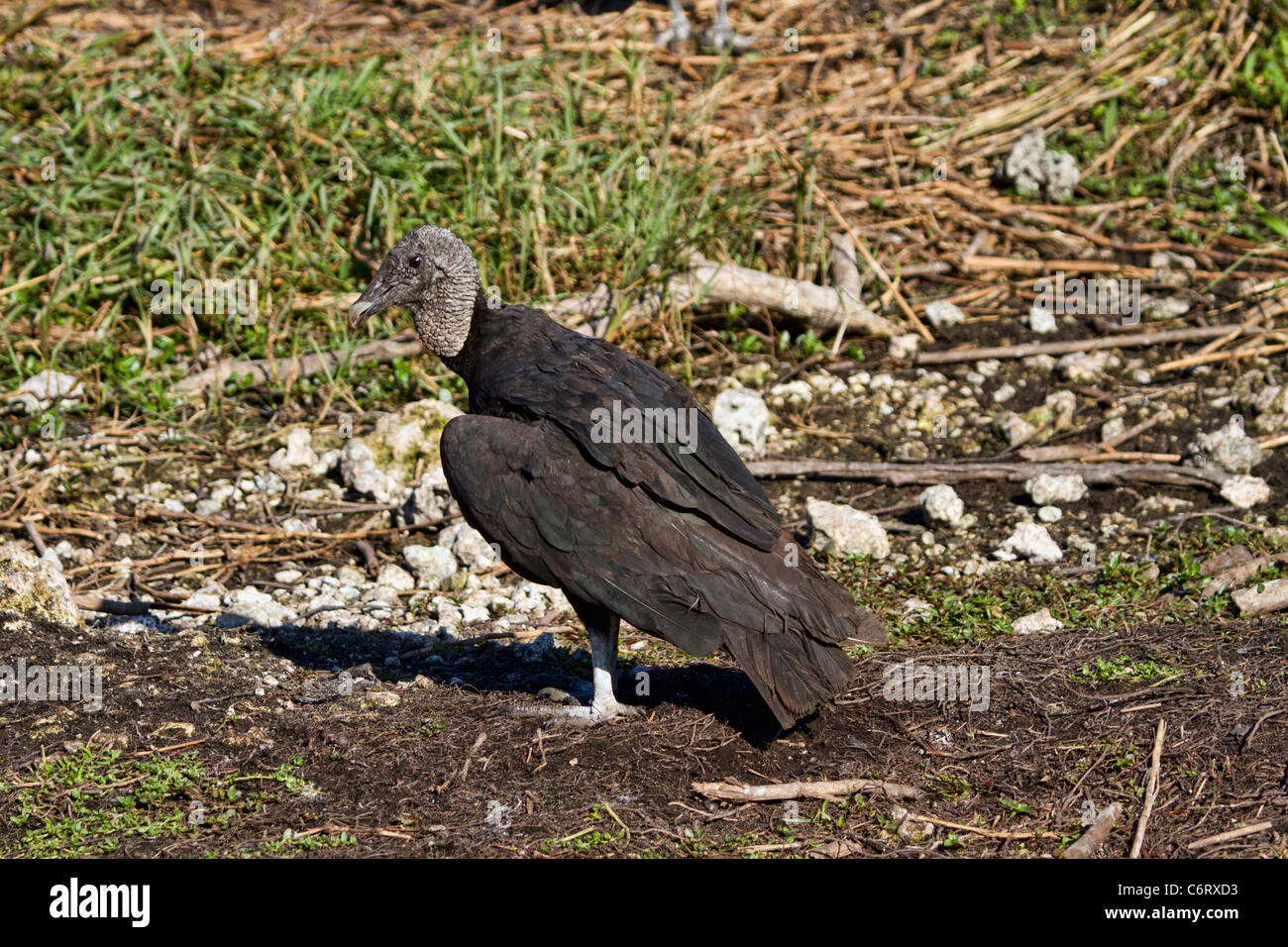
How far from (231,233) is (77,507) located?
1.92 meters

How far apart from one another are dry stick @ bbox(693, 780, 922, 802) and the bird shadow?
1.01 ft

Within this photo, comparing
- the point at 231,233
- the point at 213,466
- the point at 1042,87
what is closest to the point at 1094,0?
the point at 1042,87

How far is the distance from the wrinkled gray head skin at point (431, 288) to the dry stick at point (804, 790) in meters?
2.05

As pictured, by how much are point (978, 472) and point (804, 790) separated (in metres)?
2.90

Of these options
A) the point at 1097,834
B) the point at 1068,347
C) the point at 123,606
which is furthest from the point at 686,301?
the point at 1097,834

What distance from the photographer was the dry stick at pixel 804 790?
4.03 metres

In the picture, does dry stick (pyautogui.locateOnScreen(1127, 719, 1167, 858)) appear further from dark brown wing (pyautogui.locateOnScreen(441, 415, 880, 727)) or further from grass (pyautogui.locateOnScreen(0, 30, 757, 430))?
grass (pyautogui.locateOnScreen(0, 30, 757, 430))

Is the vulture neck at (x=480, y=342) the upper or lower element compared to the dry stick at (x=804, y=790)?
upper

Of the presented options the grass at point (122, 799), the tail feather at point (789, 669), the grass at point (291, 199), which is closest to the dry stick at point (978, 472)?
the grass at point (291, 199)

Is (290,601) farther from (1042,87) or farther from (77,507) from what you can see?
(1042,87)

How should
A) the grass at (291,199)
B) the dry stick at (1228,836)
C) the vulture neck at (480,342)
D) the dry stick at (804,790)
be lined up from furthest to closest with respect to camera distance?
the grass at (291,199), the vulture neck at (480,342), the dry stick at (804,790), the dry stick at (1228,836)

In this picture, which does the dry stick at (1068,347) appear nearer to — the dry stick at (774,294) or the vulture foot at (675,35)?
the dry stick at (774,294)

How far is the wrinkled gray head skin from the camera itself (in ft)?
16.8

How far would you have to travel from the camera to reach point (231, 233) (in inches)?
297
